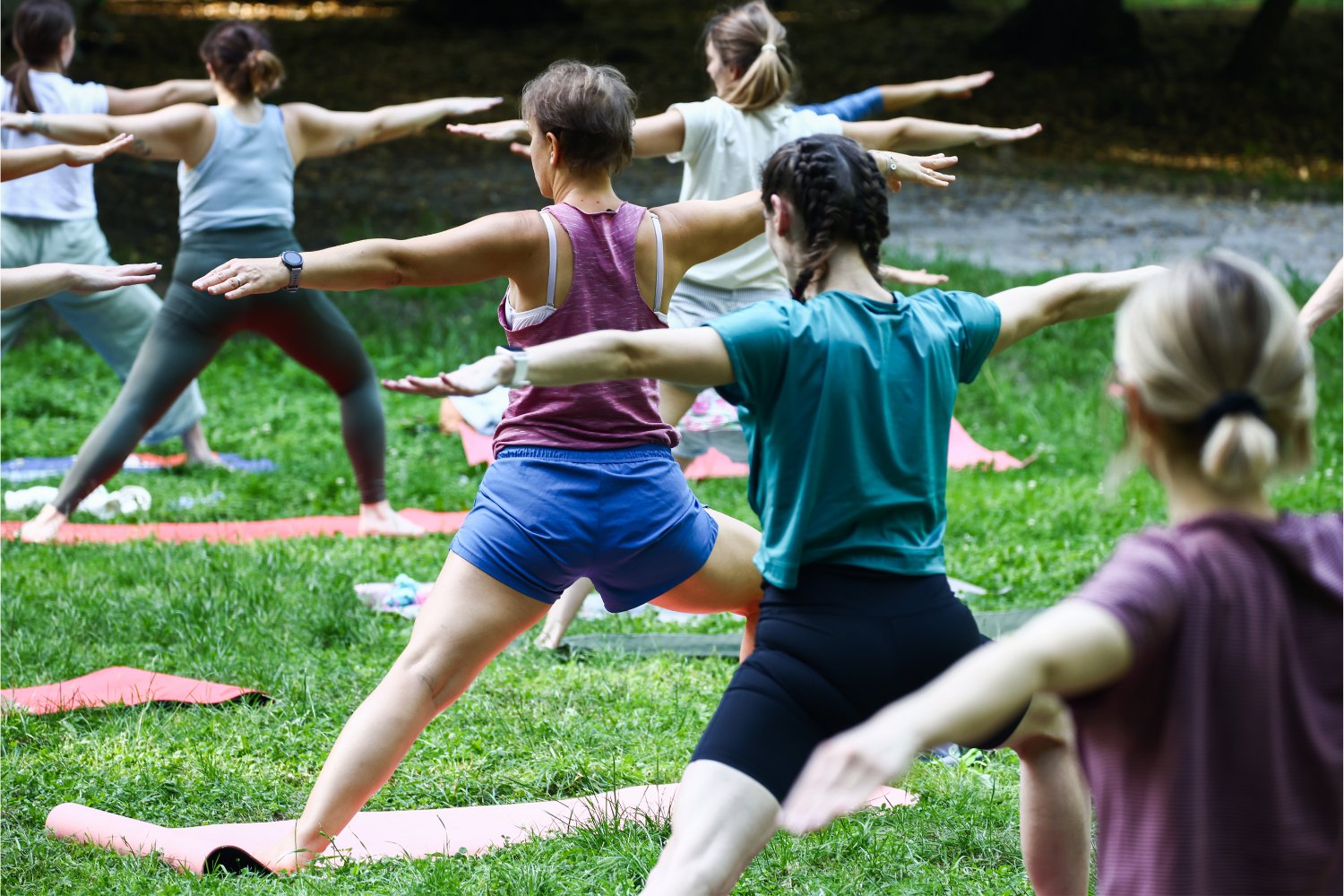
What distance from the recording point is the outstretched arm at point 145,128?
19.4ft

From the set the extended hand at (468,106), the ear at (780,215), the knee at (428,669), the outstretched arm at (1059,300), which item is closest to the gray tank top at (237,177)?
the extended hand at (468,106)

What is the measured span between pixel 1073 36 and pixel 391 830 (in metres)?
20.9

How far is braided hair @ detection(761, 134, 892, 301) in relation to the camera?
2.81 m

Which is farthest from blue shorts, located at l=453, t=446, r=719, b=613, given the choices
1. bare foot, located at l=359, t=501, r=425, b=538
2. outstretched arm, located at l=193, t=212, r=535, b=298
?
bare foot, located at l=359, t=501, r=425, b=538

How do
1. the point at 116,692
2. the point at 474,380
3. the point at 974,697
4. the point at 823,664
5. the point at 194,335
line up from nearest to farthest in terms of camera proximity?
the point at 974,697 < the point at 474,380 < the point at 823,664 < the point at 116,692 < the point at 194,335

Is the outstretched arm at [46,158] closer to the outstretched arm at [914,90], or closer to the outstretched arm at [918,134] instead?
the outstretched arm at [918,134]

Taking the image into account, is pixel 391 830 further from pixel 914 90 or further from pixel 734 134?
pixel 914 90

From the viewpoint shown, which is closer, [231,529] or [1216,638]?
[1216,638]

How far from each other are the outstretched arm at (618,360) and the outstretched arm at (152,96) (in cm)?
500

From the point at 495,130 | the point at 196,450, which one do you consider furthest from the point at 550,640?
the point at 196,450

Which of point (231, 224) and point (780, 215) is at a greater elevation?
point (780, 215)

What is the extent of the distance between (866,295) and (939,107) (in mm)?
18126

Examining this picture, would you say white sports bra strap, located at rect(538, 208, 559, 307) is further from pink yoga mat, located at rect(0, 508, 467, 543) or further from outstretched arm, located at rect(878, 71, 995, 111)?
pink yoga mat, located at rect(0, 508, 467, 543)

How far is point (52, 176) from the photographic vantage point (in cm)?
736
